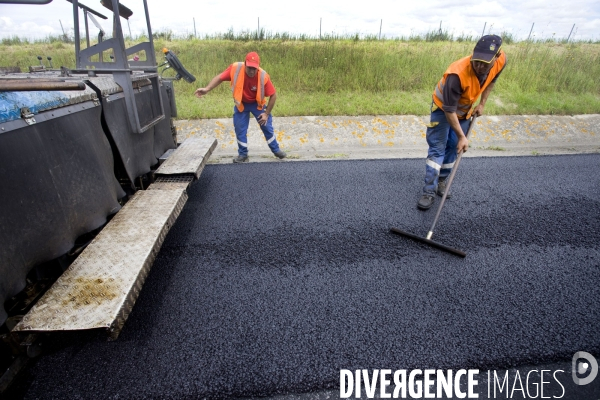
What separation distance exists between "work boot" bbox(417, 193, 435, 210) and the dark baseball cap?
4.59 ft

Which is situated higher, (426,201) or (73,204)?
(73,204)

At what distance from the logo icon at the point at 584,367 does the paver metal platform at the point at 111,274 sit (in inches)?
94.1

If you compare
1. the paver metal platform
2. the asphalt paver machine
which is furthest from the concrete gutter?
the paver metal platform

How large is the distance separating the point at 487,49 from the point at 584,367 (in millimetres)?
2430

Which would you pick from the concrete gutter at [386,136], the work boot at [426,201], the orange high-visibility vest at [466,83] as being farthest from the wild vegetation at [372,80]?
the work boot at [426,201]

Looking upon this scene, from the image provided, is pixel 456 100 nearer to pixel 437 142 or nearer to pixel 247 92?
pixel 437 142

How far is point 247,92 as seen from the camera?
4.57 m

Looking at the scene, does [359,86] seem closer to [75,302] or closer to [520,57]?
[520,57]

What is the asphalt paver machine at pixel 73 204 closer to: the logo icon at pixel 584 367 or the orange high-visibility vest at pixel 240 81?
the orange high-visibility vest at pixel 240 81

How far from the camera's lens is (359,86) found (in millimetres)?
7520

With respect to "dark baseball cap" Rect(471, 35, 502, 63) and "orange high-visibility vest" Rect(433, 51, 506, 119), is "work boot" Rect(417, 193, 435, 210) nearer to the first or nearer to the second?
"orange high-visibility vest" Rect(433, 51, 506, 119)

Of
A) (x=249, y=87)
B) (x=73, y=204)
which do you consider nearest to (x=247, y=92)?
(x=249, y=87)

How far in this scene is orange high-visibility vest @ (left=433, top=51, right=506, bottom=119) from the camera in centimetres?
302

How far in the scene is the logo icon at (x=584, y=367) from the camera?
5.81 ft
